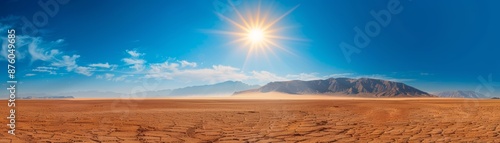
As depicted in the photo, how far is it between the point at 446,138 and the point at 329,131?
7.83 ft

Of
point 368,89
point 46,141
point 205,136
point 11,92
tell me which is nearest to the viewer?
point 46,141

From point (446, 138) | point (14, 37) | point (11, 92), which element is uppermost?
point (14, 37)

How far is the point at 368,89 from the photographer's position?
5374 inches

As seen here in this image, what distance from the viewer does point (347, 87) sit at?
454 ft

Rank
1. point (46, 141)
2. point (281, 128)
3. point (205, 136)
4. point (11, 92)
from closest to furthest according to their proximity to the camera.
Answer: point (46, 141) < point (205, 136) < point (11, 92) < point (281, 128)

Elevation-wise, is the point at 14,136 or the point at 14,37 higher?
the point at 14,37

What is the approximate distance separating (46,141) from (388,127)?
7472 mm

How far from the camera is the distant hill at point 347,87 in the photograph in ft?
430

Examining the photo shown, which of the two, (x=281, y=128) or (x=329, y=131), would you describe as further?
(x=281, y=128)

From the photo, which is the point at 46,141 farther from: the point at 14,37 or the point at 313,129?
the point at 313,129

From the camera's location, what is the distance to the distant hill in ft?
430

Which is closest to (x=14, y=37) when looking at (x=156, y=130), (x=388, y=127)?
(x=156, y=130)

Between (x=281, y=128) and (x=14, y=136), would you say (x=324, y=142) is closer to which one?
(x=281, y=128)

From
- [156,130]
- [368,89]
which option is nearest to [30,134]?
[156,130]
